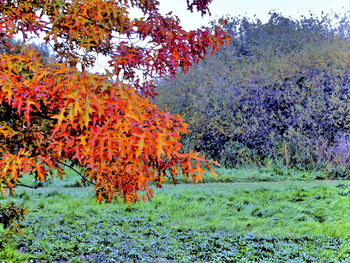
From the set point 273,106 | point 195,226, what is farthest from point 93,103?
point 273,106

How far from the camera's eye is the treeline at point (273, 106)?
31.6ft

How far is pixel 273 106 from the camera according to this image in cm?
1009

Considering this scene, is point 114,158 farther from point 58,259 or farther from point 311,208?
point 311,208

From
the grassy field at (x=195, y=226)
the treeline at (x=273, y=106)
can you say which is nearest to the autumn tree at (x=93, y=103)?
the grassy field at (x=195, y=226)

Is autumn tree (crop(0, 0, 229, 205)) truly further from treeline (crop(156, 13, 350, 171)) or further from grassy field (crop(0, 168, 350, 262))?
treeline (crop(156, 13, 350, 171))

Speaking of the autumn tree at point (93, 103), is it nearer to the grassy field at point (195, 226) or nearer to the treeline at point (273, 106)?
the grassy field at point (195, 226)

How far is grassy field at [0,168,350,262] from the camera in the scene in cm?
453

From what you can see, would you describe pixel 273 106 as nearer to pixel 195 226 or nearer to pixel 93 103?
pixel 195 226

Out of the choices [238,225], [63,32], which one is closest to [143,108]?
[63,32]

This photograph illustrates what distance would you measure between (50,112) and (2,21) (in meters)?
0.91

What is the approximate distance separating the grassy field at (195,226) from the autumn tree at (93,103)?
2.19 metres

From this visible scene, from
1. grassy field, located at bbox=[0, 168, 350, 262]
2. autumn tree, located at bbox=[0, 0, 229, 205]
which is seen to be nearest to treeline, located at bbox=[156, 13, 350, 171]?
grassy field, located at bbox=[0, 168, 350, 262]

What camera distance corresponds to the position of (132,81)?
348cm

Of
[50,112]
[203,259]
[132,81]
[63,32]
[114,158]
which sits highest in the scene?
[63,32]
